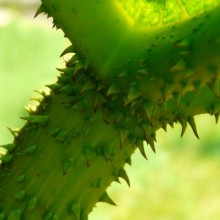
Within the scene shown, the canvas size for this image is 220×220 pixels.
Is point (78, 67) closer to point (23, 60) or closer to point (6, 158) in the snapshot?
point (6, 158)

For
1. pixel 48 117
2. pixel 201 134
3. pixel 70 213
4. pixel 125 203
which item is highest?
pixel 201 134

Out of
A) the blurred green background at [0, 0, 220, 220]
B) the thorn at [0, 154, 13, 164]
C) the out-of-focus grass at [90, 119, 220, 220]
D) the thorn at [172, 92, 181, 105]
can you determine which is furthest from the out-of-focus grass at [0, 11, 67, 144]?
the thorn at [172, 92, 181, 105]

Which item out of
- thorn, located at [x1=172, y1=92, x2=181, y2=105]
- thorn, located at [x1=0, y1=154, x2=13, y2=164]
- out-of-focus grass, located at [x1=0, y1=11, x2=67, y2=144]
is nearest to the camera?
thorn, located at [x1=172, y1=92, x2=181, y2=105]

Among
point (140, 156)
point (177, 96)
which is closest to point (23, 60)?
point (140, 156)

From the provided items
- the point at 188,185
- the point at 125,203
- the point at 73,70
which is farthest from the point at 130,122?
the point at 188,185

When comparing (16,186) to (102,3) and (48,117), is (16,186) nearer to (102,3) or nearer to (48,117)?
(48,117)

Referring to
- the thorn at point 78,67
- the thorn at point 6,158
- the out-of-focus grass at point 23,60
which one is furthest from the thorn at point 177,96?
the out-of-focus grass at point 23,60

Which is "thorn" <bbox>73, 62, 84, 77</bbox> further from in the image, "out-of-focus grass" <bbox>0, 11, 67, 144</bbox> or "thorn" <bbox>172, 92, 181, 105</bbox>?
"out-of-focus grass" <bbox>0, 11, 67, 144</bbox>

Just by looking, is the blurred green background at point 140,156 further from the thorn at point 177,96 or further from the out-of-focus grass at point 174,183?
the thorn at point 177,96
